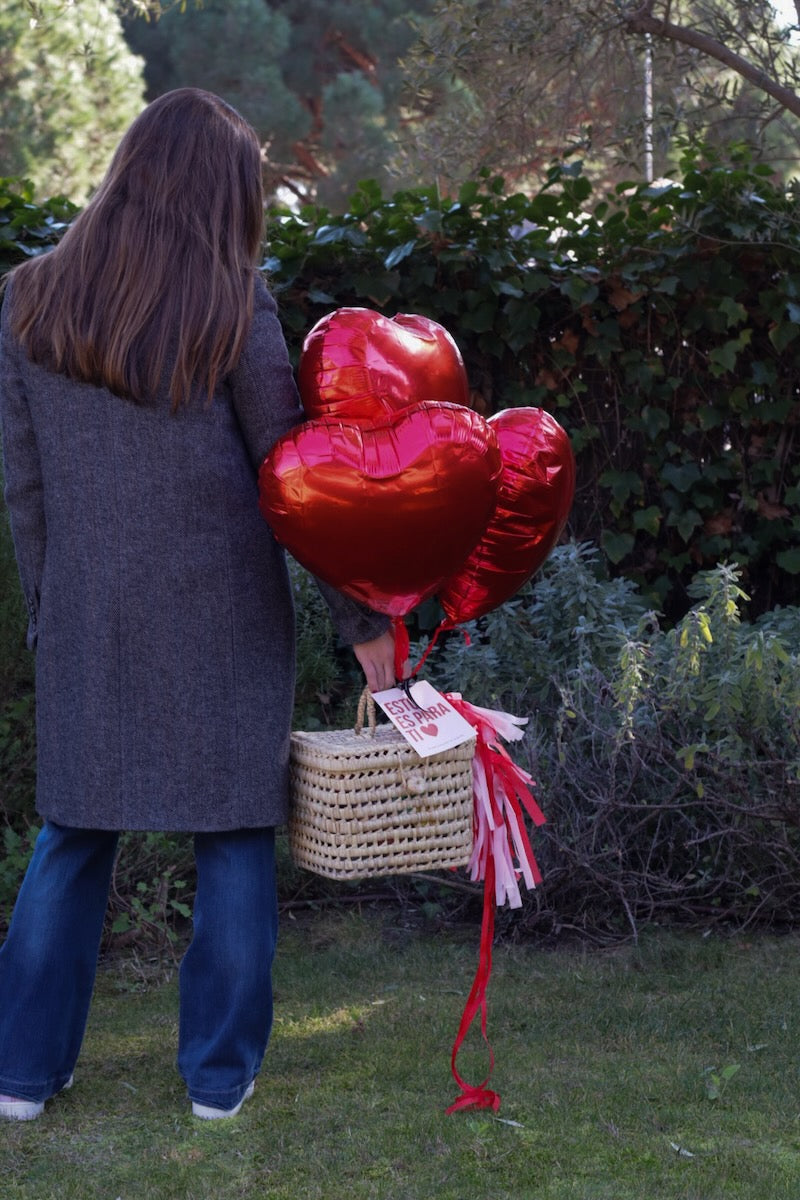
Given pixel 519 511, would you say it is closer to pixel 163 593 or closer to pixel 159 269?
pixel 163 593

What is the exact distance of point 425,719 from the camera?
2324 millimetres

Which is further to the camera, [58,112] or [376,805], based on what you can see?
[58,112]

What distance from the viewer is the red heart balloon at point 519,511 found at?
246 centimetres

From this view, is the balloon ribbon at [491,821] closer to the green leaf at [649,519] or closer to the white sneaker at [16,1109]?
the white sneaker at [16,1109]

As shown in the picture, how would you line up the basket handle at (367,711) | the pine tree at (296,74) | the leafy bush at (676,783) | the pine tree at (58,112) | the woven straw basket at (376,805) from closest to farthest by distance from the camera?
the woven straw basket at (376,805) < the basket handle at (367,711) < the leafy bush at (676,783) < the pine tree at (58,112) < the pine tree at (296,74)

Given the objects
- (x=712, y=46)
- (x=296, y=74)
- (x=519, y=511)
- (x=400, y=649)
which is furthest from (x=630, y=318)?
(x=296, y=74)

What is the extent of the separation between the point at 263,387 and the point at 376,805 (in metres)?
0.74

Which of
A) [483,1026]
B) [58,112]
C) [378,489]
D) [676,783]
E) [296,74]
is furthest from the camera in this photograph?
[296,74]

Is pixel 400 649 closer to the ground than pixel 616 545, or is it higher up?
higher up

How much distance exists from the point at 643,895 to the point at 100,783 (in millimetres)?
1722

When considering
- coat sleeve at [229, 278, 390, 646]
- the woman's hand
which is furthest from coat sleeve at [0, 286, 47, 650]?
the woman's hand

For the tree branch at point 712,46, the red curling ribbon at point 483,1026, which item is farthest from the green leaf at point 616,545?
the red curling ribbon at point 483,1026

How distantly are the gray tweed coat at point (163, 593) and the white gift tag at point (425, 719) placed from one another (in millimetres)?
227

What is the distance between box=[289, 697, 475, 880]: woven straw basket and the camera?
2264 millimetres
